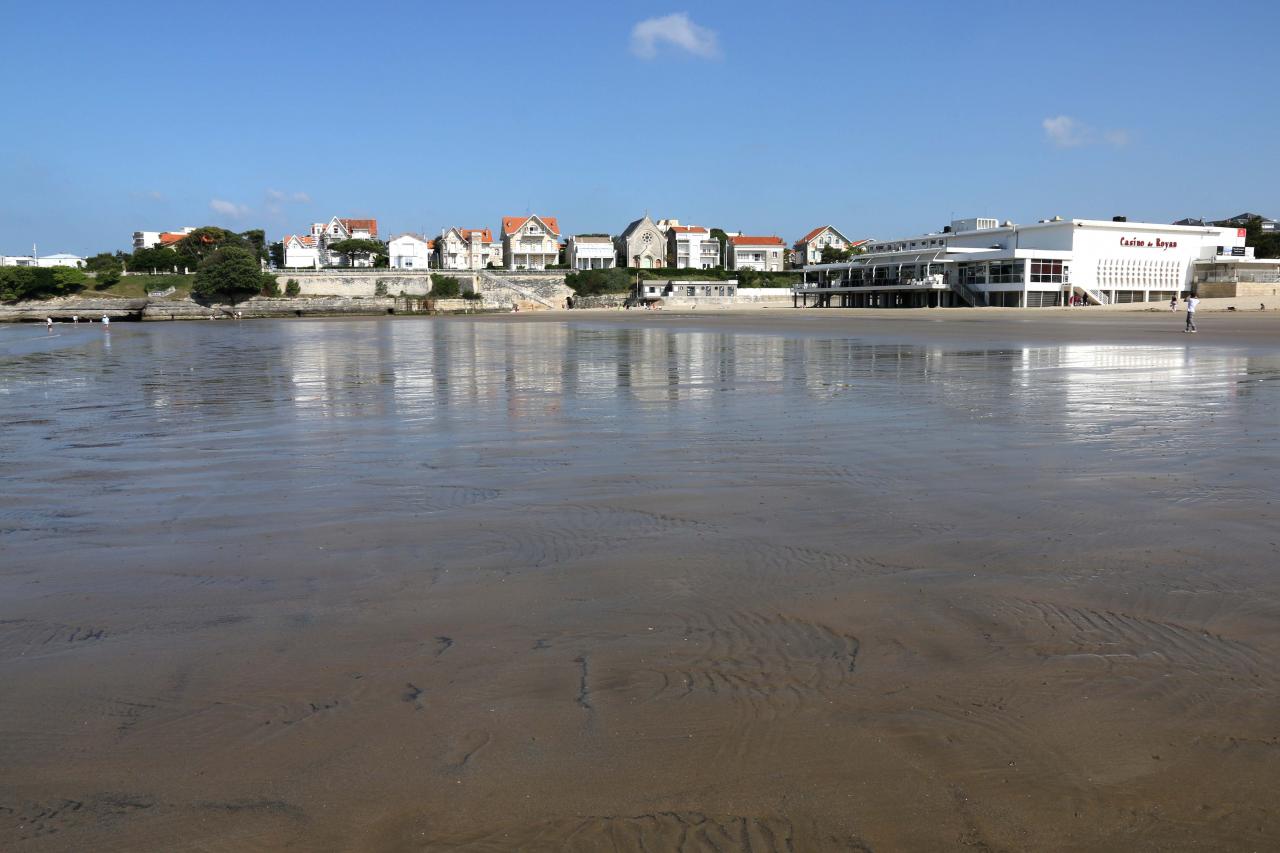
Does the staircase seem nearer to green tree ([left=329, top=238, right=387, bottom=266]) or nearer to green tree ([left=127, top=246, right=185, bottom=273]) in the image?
green tree ([left=329, top=238, right=387, bottom=266])

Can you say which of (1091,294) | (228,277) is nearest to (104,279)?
(228,277)

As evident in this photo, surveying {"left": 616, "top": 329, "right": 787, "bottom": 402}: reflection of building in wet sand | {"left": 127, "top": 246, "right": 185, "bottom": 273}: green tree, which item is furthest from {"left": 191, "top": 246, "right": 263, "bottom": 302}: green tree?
{"left": 616, "top": 329, "right": 787, "bottom": 402}: reflection of building in wet sand

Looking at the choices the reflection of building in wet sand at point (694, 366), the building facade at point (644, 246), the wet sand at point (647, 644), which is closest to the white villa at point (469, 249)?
the building facade at point (644, 246)

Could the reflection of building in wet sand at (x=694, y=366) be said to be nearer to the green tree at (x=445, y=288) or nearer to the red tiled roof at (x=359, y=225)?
the green tree at (x=445, y=288)

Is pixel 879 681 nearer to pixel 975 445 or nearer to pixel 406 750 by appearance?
pixel 406 750

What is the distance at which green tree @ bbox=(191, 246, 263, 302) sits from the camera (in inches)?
3669

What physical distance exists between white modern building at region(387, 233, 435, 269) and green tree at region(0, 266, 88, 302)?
3686cm

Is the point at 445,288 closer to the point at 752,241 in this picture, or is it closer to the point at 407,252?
the point at 407,252

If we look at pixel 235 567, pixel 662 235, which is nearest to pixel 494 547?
pixel 235 567

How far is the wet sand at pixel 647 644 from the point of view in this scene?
2768mm

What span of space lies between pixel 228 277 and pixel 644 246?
52.2 meters

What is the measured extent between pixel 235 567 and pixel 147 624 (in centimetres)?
92

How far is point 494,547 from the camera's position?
5.52 metres

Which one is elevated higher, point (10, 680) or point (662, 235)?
point (662, 235)
